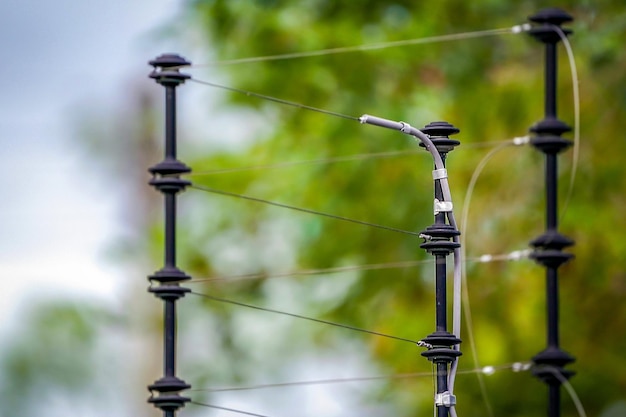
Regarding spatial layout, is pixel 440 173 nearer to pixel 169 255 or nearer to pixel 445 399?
pixel 445 399

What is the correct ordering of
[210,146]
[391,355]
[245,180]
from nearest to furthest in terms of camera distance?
1. [391,355]
2. [245,180]
3. [210,146]

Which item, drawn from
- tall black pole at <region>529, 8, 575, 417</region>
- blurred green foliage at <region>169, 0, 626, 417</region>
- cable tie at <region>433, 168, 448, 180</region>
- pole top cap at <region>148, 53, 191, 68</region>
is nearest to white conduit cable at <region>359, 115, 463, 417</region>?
cable tie at <region>433, 168, 448, 180</region>

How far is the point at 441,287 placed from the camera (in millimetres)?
4254

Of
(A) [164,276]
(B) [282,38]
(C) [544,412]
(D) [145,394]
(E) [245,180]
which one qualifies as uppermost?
(B) [282,38]

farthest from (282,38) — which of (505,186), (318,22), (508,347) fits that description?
(508,347)

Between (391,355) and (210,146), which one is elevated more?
(210,146)

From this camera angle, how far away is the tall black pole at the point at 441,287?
13.8 ft

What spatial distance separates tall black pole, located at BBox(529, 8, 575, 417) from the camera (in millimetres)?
3738

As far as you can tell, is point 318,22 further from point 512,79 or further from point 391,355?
point 391,355

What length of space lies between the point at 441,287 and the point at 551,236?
0.52 meters

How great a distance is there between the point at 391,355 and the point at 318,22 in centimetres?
288

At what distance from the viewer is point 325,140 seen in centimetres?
1215

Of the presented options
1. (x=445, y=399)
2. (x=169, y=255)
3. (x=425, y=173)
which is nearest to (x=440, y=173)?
(x=445, y=399)

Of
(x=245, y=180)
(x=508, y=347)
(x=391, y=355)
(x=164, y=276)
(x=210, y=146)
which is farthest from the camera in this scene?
(x=210, y=146)
